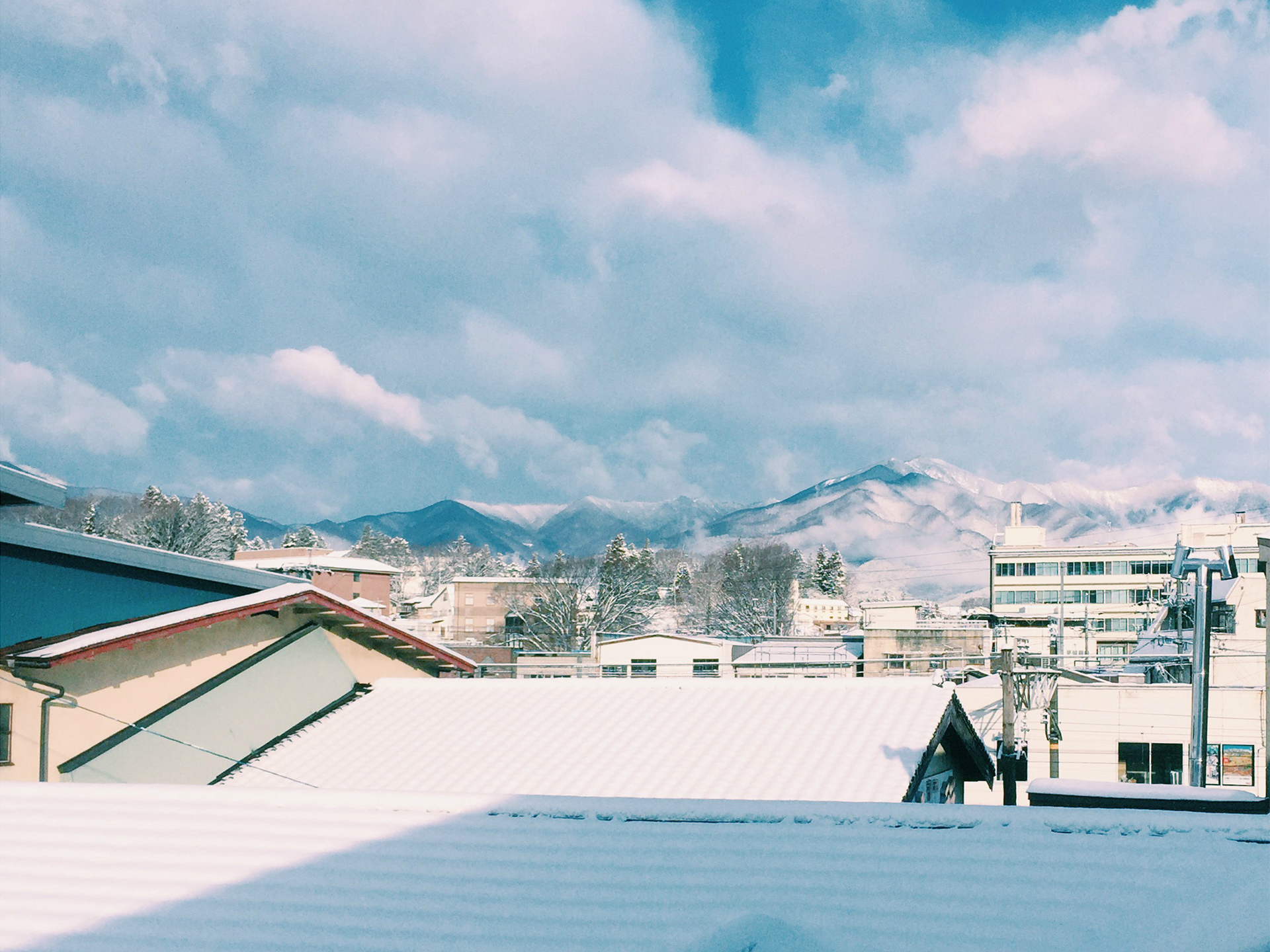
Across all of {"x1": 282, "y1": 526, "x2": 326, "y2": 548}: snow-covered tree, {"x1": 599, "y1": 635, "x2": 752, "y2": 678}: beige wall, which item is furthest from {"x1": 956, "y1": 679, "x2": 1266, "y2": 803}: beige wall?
{"x1": 282, "y1": 526, "x2": 326, "y2": 548}: snow-covered tree

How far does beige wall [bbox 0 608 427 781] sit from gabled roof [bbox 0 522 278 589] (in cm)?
132

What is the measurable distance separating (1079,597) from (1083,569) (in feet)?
9.35

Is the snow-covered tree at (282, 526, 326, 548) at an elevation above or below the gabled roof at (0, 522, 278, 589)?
above

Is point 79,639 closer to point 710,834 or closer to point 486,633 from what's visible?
point 710,834

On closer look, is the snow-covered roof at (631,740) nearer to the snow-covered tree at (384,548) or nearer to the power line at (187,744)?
the power line at (187,744)

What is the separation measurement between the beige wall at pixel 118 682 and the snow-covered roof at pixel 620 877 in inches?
273

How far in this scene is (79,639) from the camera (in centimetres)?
1285

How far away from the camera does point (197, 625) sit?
1398cm

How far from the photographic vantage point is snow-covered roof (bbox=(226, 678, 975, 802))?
11547mm

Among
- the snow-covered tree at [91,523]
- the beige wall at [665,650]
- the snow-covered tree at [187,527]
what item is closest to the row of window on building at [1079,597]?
the beige wall at [665,650]

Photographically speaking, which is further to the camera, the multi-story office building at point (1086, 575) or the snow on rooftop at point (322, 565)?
the multi-story office building at point (1086, 575)

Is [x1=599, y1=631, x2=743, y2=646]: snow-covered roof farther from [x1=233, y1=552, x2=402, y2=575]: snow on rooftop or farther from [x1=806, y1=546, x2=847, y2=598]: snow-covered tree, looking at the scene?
[x1=806, y1=546, x2=847, y2=598]: snow-covered tree

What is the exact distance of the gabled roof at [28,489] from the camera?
13.8m

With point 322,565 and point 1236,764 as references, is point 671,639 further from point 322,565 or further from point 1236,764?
point 322,565
